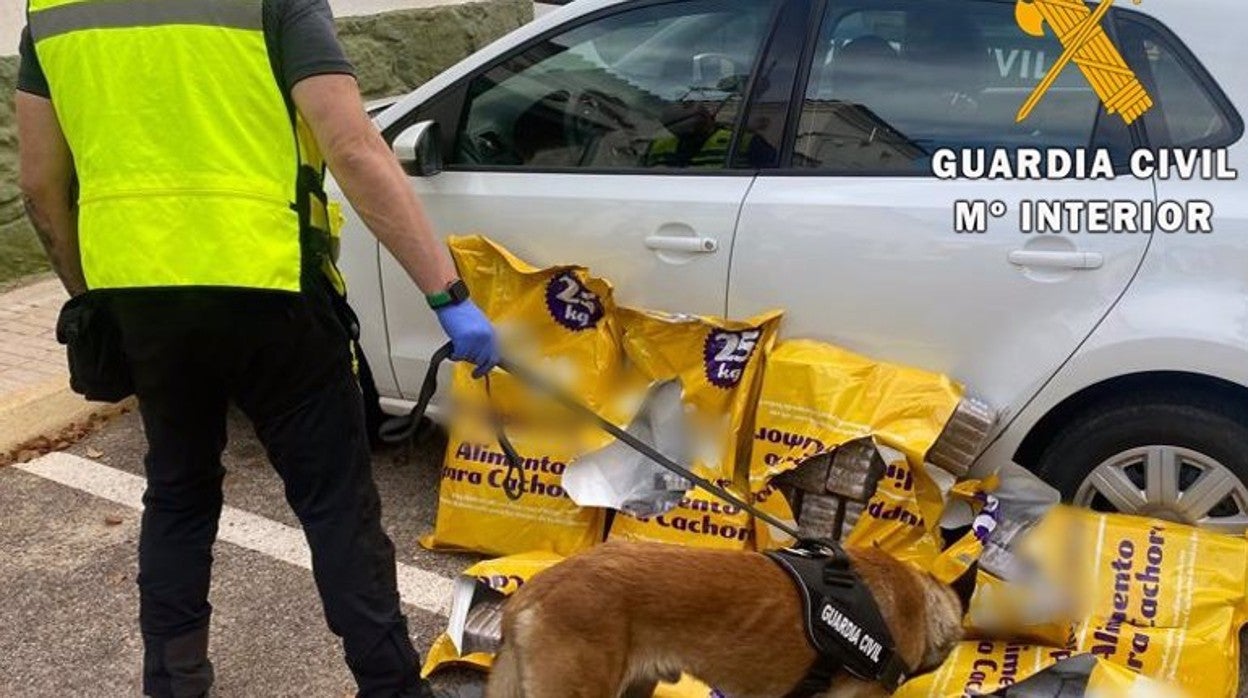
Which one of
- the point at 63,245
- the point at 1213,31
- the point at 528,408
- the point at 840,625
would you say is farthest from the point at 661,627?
the point at 1213,31

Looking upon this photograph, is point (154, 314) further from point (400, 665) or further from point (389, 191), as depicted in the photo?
point (400, 665)

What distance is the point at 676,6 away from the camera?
11.0 feet

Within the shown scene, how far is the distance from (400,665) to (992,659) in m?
1.36

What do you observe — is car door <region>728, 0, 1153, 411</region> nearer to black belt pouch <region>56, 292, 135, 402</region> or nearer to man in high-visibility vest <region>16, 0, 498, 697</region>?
man in high-visibility vest <region>16, 0, 498, 697</region>

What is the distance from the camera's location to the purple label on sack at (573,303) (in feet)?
11.0

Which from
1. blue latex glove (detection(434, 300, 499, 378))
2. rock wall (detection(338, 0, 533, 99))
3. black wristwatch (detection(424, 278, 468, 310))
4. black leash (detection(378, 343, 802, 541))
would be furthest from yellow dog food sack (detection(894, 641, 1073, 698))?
rock wall (detection(338, 0, 533, 99))

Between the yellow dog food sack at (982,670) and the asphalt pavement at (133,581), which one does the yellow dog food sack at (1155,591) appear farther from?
the asphalt pavement at (133,581)

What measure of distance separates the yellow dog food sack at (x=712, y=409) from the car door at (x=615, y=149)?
0.11 metres

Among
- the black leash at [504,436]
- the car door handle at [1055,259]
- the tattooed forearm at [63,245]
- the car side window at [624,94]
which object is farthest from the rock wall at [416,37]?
the car door handle at [1055,259]

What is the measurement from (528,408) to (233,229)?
1356 mm

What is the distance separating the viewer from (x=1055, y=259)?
9.45 feet

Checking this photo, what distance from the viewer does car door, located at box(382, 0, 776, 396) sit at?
10.7 ft

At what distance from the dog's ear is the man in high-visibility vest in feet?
4.29

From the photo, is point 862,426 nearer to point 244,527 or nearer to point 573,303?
point 573,303
